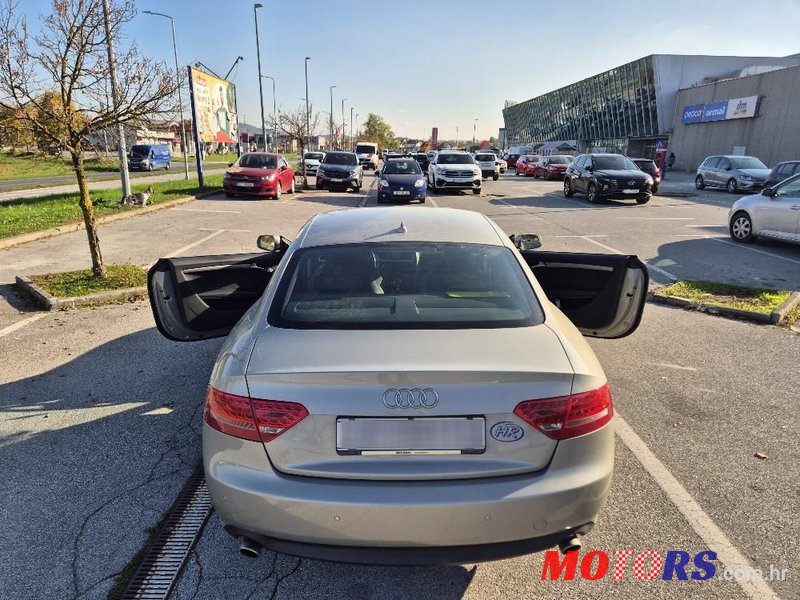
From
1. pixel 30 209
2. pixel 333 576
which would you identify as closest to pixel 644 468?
pixel 333 576

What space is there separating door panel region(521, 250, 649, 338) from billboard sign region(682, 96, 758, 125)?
41.2 meters

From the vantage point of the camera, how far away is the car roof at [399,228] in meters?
3.21

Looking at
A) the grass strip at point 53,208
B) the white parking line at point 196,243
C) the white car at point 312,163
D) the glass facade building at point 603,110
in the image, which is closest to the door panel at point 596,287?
the white parking line at point 196,243

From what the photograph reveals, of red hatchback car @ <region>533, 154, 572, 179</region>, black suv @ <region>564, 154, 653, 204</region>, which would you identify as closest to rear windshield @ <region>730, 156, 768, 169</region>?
black suv @ <region>564, 154, 653, 204</region>

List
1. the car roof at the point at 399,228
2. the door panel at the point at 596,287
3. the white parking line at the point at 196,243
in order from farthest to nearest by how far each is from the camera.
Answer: the white parking line at the point at 196,243
the door panel at the point at 596,287
the car roof at the point at 399,228

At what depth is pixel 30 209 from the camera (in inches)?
564

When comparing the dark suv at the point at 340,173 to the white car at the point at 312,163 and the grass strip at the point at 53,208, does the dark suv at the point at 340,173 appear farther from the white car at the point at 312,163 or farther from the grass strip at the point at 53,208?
the white car at the point at 312,163

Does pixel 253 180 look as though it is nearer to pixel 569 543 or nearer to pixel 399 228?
pixel 399 228

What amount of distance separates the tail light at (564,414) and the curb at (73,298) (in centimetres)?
626

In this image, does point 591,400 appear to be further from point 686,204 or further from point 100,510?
point 686,204

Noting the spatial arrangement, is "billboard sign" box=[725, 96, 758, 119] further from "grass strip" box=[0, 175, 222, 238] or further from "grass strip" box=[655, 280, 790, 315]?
"grass strip" box=[655, 280, 790, 315]

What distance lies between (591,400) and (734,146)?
45.0m

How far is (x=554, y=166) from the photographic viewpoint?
115 feet

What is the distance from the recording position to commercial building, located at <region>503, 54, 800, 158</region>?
50.5 meters
